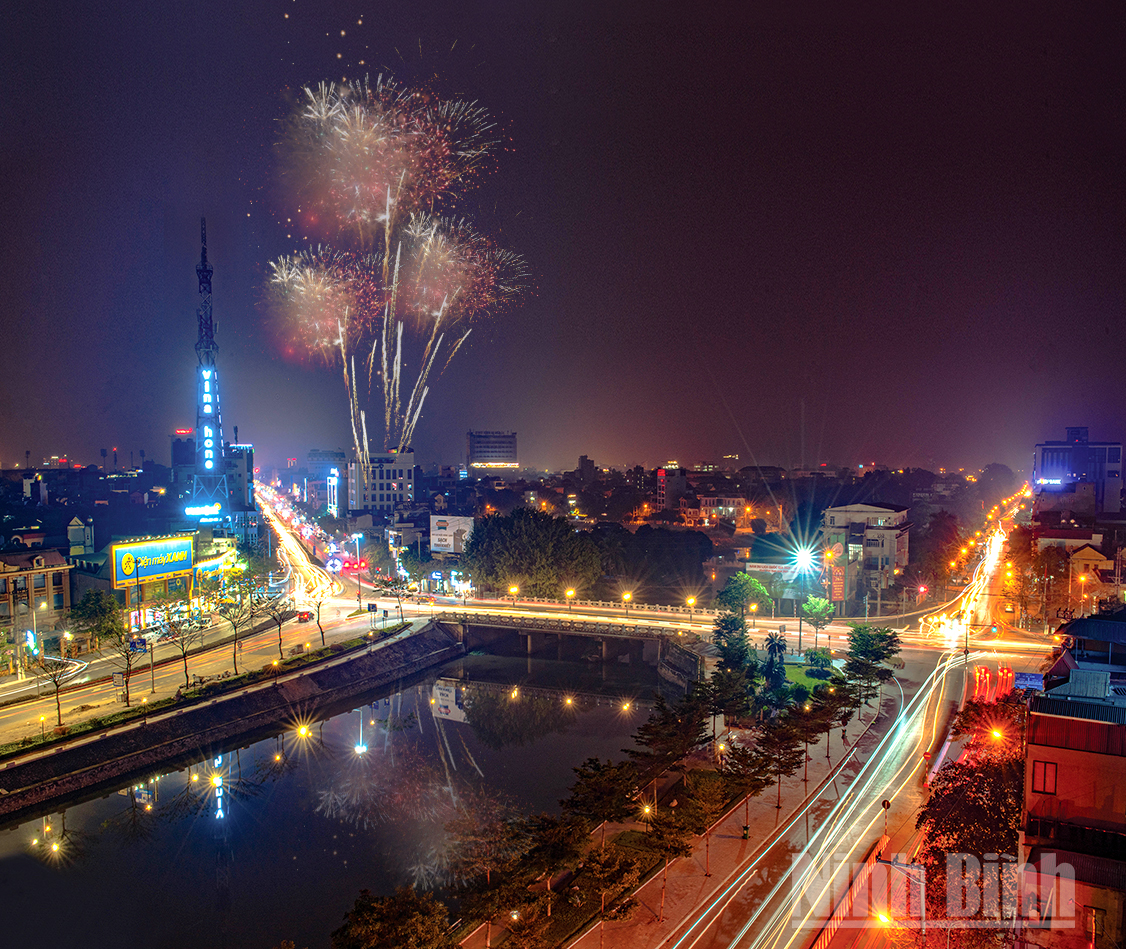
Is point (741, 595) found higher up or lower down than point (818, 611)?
higher up

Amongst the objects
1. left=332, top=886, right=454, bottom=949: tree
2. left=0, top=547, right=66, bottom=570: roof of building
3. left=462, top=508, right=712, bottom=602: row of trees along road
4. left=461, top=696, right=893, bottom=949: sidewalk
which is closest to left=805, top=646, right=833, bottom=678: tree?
left=461, top=696, right=893, bottom=949: sidewalk

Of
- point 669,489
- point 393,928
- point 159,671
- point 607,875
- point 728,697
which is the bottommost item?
point 159,671

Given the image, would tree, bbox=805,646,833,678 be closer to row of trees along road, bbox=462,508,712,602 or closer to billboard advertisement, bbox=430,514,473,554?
row of trees along road, bbox=462,508,712,602

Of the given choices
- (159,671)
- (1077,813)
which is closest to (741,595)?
(1077,813)

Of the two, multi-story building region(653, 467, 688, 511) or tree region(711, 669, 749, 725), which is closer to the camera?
tree region(711, 669, 749, 725)

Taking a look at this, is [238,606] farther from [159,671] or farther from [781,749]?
[781,749]

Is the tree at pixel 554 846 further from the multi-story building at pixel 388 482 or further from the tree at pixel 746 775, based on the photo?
the multi-story building at pixel 388 482
